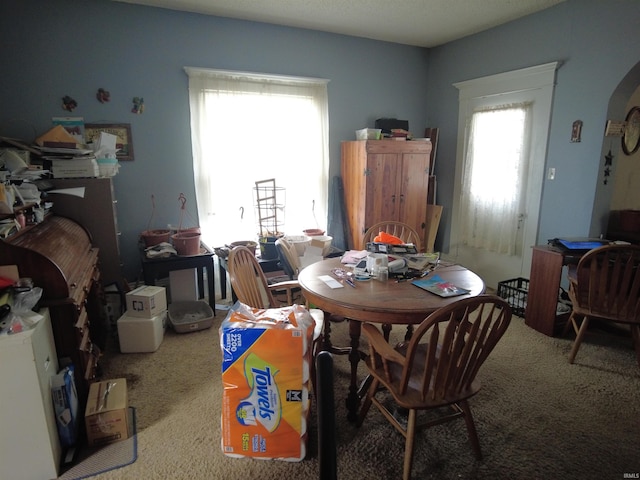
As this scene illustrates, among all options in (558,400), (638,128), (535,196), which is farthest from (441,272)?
(638,128)

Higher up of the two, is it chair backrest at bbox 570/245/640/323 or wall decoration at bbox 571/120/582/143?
wall decoration at bbox 571/120/582/143

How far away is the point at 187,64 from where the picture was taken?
329 centimetres

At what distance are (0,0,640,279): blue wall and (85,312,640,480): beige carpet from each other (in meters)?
1.34

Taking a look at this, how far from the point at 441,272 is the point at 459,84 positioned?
9.02 feet

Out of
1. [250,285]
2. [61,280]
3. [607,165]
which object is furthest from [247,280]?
[607,165]

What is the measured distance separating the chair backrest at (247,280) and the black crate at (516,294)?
7.31 ft

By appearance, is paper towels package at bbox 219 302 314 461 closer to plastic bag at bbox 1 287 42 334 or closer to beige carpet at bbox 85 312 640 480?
beige carpet at bbox 85 312 640 480

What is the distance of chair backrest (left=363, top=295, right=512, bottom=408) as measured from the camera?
1360 millimetres

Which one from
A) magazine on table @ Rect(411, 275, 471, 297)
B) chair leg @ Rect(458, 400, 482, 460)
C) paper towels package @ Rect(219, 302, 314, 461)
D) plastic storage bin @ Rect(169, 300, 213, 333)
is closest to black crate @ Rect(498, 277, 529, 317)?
magazine on table @ Rect(411, 275, 471, 297)

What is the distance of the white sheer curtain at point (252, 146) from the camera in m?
3.44

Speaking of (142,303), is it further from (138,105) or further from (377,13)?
(377,13)

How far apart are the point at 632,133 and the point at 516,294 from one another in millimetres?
1816

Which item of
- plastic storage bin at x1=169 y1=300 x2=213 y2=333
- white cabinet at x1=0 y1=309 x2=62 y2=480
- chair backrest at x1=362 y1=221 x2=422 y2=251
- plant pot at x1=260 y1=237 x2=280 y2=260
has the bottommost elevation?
plastic storage bin at x1=169 y1=300 x2=213 y2=333

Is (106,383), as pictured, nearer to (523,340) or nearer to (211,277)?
(211,277)
